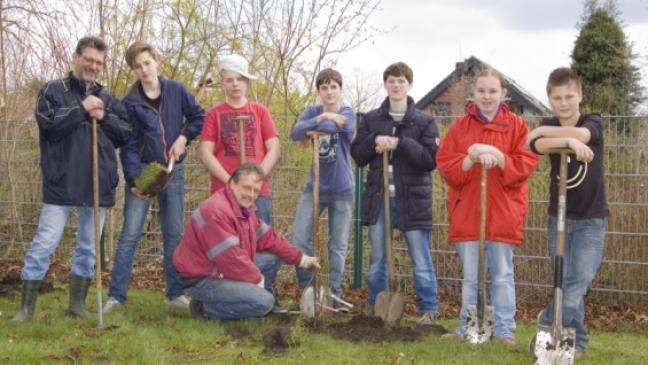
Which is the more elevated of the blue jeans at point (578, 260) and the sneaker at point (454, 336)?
the blue jeans at point (578, 260)

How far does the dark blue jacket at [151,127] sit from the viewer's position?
20.6ft

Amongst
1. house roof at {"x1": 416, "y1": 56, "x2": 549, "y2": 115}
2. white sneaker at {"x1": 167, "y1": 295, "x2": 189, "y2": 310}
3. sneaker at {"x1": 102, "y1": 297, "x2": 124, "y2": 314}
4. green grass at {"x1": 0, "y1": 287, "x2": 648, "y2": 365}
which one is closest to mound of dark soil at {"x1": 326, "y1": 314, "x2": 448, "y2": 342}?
green grass at {"x1": 0, "y1": 287, "x2": 648, "y2": 365}

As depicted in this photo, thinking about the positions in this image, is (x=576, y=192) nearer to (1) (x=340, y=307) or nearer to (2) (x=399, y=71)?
(2) (x=399, y=71)

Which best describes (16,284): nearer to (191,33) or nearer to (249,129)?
(249,129)

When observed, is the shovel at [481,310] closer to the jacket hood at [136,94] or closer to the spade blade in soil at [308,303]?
the spade blade in soil at [308,303]

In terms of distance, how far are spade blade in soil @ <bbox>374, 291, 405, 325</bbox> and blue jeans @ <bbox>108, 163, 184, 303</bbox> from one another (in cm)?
183

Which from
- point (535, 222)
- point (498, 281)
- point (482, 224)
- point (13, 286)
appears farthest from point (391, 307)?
Result: point (13, 286)

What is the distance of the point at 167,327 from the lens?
227 inches

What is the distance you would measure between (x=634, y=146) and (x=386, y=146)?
2.62 metres

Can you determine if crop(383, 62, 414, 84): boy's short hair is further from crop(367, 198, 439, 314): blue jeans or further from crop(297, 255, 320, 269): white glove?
crop(297, 255, 320, 269): white glove

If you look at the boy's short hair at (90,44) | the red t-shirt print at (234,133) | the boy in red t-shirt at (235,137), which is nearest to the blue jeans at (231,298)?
the boy in red t-shirt at (235,137)

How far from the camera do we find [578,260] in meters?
5.08

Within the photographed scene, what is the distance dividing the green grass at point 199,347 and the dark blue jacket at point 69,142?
969 millimetres

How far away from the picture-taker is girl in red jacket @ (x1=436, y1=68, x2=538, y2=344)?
5.44 metres
